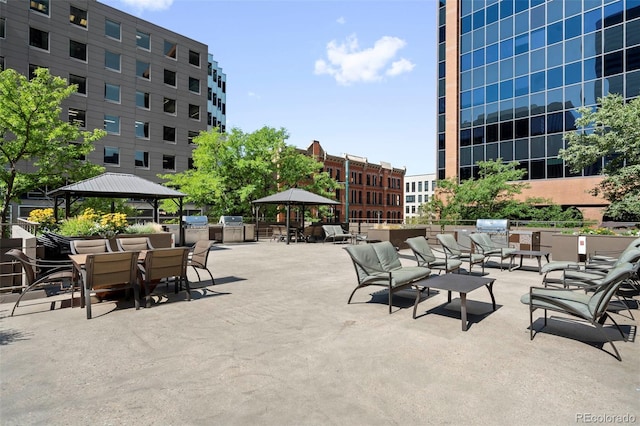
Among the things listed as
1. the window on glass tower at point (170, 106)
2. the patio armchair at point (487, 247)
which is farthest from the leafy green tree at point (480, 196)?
the window on glass tower at point (170, 106)

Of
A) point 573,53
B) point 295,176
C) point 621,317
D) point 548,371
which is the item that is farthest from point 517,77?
point 548,371

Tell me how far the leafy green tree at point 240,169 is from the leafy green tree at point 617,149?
756 inches

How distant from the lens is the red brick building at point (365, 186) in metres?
62.0

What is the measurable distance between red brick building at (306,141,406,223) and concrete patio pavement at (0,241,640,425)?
180 ft

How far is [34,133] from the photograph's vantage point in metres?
15.9

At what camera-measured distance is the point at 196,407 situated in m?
2.98

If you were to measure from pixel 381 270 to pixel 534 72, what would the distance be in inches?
1309

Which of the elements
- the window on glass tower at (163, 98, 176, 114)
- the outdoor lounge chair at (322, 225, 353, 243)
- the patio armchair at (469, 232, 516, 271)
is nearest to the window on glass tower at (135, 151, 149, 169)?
the window on glass tower at (163, 98, 176, 114)

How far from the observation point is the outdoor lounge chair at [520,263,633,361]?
412 centimetres

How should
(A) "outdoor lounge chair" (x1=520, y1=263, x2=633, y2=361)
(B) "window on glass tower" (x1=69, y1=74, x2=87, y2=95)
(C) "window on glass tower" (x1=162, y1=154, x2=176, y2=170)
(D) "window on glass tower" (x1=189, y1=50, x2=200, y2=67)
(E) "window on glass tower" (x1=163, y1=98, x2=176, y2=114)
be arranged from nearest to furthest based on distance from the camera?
(A) "outdoor lounge chair" (x1=520, y1=263, x2=633, y2=361), (B) "window on glass tower" (x1=69, y1=74, x2=87, y2=95), (C) "window on glass tower" (x1=162, y1=154, x2=176, y2=170), (E) "window on glass tower" (x1=163, y1=98, x2=176, y2=114), (D) "window on glass tower" (x1=189, y1=50, x2=200, y2=67)

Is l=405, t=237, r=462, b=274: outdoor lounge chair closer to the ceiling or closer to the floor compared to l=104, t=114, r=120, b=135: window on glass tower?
closer to the floor

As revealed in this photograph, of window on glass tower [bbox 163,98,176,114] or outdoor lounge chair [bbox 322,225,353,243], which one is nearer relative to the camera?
outdoor lounge chair [bbox 322,225,353,243]

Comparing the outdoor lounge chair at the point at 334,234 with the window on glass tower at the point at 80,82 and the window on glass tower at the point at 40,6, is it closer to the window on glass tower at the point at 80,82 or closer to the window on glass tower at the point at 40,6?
the window on glass tower at the point at 80,82

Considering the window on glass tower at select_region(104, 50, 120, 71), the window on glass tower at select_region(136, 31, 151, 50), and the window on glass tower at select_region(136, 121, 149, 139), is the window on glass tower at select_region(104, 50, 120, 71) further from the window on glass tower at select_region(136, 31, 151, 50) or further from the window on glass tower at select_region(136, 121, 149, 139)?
the window on glass tower at select_region(136, 121, 149, 139)
